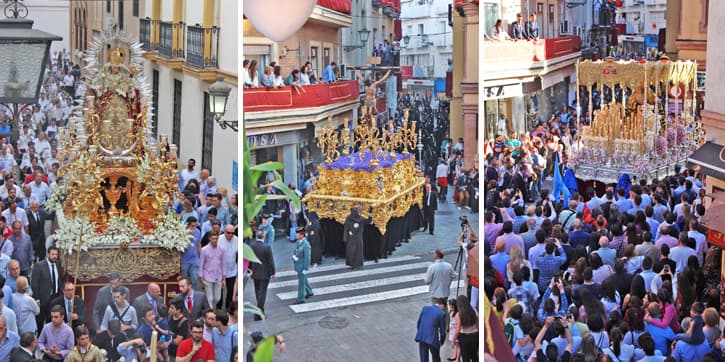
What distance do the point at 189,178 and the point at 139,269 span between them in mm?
1105

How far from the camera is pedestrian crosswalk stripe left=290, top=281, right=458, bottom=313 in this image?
16.8 feet

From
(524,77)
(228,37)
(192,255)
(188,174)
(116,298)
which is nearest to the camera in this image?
(116,298)

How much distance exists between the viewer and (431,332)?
5105 millimetres

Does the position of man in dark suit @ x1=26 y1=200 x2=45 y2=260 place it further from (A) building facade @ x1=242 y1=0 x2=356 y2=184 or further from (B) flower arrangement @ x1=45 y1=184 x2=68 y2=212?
(A) building facade @ x1=242 y1=0 x2=356 y2=184

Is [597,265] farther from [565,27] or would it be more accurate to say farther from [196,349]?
[565,27]

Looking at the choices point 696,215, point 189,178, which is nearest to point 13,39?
point 189,178

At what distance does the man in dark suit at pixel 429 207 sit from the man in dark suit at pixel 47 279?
7.21 ft

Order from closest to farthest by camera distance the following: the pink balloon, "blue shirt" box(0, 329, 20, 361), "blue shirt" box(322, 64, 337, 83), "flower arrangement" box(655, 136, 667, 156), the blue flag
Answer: the pink balloon
"blue shirt" box(322, 64, 337, 83)
"blue shirt" box(0, 329, 20, 361)
the blue flag
"flower arrangement" box(655, 136, 667, 156)

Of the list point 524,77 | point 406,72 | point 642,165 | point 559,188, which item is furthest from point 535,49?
point 406,72

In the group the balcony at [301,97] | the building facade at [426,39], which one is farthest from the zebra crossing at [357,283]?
the building facade at [426,39]

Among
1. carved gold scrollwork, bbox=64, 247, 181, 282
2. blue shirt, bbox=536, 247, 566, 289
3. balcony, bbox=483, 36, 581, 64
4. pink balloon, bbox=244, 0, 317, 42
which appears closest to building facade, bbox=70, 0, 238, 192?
carved gold scrollwork, bbox=64, 247, 181, 282

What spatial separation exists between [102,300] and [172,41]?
2629 millimetres

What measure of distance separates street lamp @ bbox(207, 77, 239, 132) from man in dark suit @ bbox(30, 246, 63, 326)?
135 cm

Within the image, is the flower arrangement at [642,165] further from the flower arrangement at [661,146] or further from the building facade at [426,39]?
the building facade at [426,39]
